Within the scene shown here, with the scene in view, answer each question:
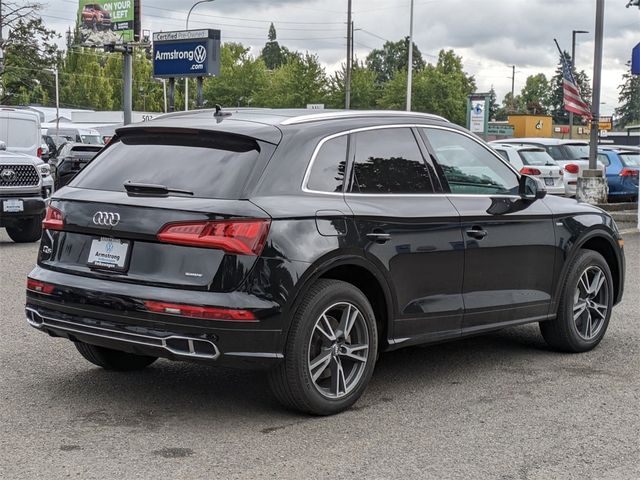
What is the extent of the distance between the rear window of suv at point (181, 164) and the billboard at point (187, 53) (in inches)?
1140

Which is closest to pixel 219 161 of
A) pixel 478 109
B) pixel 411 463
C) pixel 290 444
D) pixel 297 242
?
pixel 297 242

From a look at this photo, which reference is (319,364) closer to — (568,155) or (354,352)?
(354,352)

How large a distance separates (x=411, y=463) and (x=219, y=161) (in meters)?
1.90

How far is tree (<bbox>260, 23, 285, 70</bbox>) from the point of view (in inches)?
7195

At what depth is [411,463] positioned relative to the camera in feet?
15.4

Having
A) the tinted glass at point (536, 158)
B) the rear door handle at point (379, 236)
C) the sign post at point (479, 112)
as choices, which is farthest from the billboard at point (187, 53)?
the rear door handle at point (379, 236)

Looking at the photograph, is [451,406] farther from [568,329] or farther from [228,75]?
[228,75]

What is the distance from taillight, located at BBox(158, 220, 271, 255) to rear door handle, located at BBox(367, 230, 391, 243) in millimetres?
749

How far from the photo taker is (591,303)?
7.38m

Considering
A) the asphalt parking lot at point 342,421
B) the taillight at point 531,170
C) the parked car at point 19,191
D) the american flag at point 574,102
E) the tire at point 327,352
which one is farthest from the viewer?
the american flag at point 574,102

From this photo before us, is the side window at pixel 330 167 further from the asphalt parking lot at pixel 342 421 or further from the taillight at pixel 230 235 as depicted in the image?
the asphalt parking lot at pixel 342 421

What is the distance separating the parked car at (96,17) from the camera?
49781 mm

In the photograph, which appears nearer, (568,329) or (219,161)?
(219,161)

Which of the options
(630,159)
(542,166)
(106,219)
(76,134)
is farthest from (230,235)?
(76,134)
